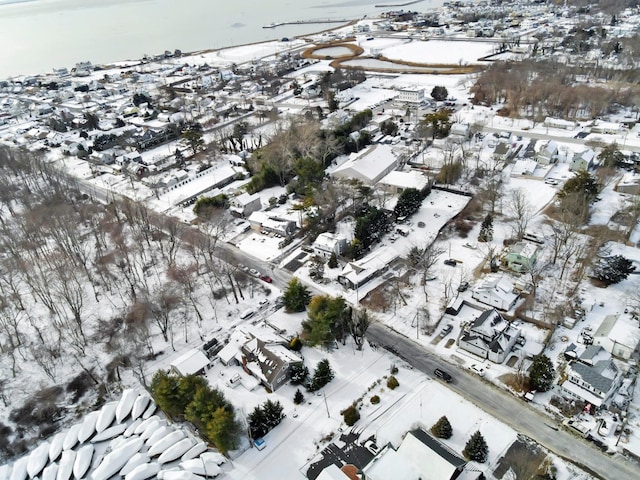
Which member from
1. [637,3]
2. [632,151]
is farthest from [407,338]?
[637,3]

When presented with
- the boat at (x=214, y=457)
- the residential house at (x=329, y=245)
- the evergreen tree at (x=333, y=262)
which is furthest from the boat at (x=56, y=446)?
the residential house at (x=329, y=245)

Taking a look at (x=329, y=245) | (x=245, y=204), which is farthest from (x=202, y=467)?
(x=245, y=204)

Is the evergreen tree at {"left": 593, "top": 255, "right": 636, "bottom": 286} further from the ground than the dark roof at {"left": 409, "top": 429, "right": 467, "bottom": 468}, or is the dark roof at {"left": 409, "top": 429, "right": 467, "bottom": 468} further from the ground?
the dark roof at {"left": 409, "top": 429, "right": 467, "bottom": 468}

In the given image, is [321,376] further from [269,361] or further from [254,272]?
[254,272]

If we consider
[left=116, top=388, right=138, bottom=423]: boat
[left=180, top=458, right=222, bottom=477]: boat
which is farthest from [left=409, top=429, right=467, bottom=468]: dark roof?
[left=116, top=388, right=138, bottom=423]: boat

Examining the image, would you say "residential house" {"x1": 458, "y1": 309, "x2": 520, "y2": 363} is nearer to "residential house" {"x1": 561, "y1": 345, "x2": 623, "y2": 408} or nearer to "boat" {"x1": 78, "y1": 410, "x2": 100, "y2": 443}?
"residential house" {"x1": 561, "y1": 345, "x2": 623, "y2": 408}

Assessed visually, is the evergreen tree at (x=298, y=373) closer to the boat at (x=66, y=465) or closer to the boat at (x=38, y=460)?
the boat at (x=66, y=465)
